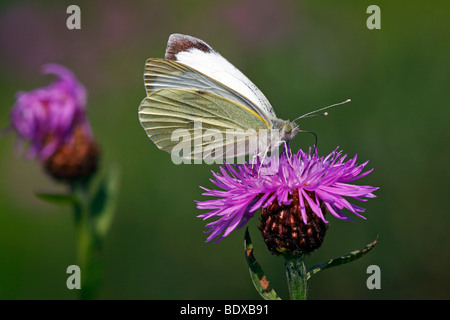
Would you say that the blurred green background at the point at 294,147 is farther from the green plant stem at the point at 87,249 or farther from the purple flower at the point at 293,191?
the purple flower at the point at 293,191

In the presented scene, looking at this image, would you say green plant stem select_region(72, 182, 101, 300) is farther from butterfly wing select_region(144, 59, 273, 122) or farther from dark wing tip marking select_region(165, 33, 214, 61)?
dark wing tip marking select_region(165, 33, 214, 61)

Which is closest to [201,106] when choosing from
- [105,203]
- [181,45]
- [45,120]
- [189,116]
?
[189,116]

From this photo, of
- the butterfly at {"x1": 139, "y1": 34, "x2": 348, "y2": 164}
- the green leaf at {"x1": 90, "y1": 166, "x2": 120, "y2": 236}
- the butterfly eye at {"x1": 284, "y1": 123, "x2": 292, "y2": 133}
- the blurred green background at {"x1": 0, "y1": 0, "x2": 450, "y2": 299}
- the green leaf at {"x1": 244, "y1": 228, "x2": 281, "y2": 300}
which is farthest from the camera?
the blurred green background at {"x1": 0, "y1": 0, "x2": 450, "y2": 299}

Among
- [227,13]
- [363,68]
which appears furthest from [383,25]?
[227,13]

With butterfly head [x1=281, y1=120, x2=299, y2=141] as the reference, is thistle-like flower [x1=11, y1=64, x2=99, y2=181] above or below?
above

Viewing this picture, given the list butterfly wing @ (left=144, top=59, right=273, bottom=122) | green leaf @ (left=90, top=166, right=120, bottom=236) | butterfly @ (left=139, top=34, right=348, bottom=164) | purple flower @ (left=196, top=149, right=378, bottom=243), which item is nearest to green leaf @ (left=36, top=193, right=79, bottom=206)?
green leaf @ (left=90, top=166, right=120, bottom=236)

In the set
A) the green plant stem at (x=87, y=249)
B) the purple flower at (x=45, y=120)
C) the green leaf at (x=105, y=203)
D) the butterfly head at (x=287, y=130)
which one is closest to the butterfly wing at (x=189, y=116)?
the butterfly head at (x=287, y=130)

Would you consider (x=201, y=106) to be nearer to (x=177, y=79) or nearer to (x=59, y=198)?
(x=177, y=79)
